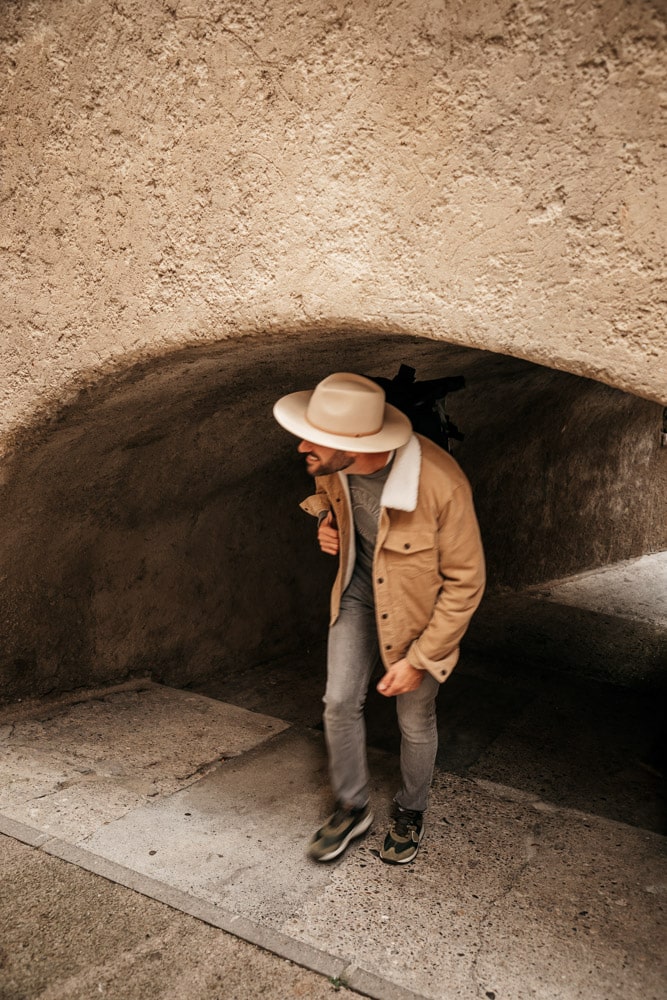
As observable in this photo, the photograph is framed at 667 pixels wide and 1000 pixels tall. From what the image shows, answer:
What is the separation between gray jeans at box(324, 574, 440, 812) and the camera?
2.68 metres

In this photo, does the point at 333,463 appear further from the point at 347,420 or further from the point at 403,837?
the point at 403,837

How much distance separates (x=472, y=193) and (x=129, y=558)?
271 centimetres

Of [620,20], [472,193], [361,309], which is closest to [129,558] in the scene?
[361,309]

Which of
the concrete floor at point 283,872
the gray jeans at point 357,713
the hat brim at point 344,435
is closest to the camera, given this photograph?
the concrete floor at point 283,872

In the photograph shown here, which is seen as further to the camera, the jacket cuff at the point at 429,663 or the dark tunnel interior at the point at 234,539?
the dark tunnel interior at the point at 234,539

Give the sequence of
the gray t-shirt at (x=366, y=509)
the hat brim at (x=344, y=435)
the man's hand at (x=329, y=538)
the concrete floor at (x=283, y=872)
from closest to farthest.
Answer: the concrete floor at (x=283, y=872) < the hat brim at (x=344, y=435) < the gray t-shirt at (x=366, y=509) < the man's hand at (x=329, y=538)

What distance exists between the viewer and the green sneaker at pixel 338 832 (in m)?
2.67

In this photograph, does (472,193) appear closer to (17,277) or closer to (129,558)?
(17,277)

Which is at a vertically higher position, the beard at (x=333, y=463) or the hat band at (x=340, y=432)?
the hat band at (x=340, y=432)

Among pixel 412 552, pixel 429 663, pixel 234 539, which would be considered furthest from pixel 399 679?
pixel 234 539

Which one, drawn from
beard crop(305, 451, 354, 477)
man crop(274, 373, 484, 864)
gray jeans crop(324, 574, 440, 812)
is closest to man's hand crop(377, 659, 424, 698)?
man crop(274, 373, 484, 864)

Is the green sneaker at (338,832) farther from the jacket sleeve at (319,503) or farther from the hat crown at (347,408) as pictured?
the hat crown at (347,408)

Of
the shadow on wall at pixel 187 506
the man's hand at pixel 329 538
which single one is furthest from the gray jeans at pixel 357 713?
the shadow on wall at pixel 187 506

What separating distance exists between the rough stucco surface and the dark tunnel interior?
0.28 meters
